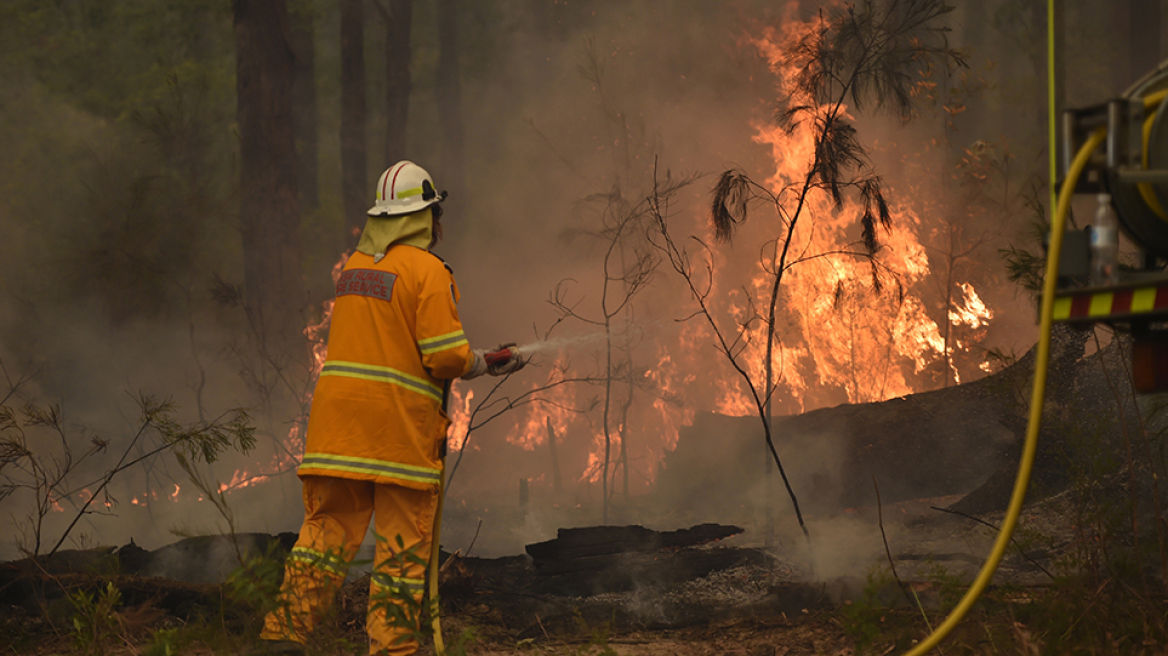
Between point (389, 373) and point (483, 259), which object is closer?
point (389, 373)

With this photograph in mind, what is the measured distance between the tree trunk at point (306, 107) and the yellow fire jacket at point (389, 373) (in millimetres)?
8904

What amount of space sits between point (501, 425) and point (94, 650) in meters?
7.61

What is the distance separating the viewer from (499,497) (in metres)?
10.4

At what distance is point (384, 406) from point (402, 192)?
953 millimetres

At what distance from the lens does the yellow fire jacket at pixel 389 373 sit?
3.19 m

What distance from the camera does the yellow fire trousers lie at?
2963 mm

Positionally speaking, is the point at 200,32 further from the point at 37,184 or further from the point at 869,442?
the point at 869,442

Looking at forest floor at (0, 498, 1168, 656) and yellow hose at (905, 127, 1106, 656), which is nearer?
yellow hose at (905, 127, 1106, 656)

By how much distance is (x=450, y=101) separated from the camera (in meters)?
11.6

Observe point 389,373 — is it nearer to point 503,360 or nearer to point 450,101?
point 503,360

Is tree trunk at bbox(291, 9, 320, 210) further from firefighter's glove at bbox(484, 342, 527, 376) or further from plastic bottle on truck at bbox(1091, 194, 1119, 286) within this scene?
plastic bottle on truck at bbox(1091, 194, 1119, 286)

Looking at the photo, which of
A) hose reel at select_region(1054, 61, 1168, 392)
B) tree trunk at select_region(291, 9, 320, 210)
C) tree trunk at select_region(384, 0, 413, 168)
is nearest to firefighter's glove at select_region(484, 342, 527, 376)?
hose reel at select_region(1054, 61, 1168, 392)

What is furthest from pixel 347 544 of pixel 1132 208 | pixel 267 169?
pixel 267 169

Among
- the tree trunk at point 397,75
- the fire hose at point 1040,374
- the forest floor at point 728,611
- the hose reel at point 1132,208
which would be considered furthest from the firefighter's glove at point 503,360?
the tree trunk at point 397,75
